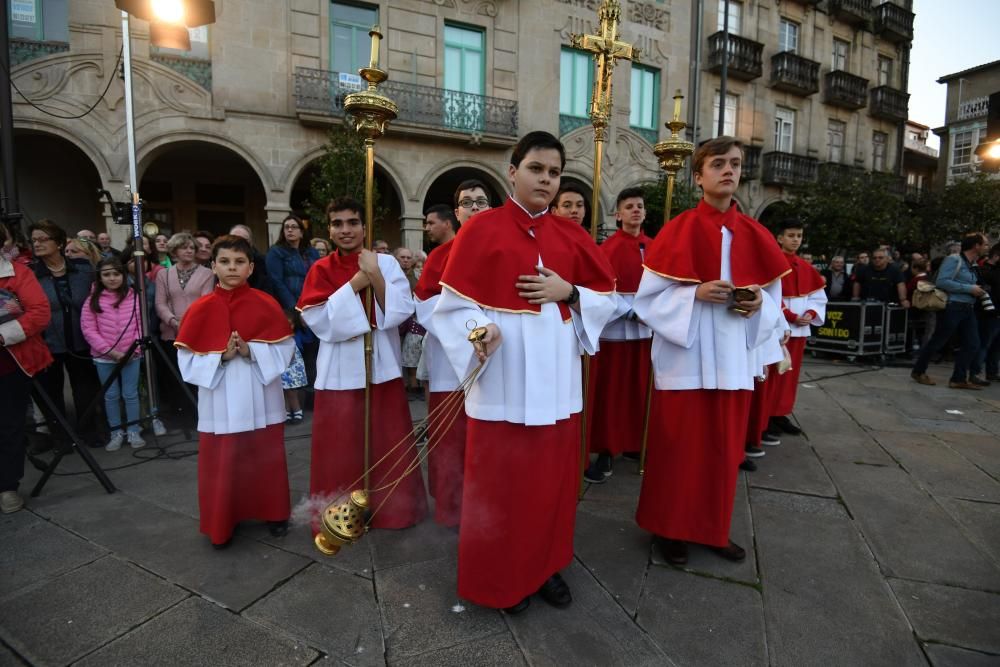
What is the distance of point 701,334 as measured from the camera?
2801 mm

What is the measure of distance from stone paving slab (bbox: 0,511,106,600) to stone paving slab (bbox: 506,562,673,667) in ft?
7.69

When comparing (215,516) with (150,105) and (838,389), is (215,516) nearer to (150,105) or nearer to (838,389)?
(838,389)

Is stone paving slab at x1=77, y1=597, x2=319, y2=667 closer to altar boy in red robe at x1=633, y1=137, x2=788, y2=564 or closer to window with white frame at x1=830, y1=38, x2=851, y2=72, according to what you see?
altar boy in red robe at x1=633, y1=137, x2=788, y2=564

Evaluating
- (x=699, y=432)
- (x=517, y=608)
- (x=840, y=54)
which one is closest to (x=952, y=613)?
(x=699, y=432)

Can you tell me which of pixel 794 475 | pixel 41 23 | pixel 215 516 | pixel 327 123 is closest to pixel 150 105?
pixel 41 23

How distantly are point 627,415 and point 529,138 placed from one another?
7.99 ft

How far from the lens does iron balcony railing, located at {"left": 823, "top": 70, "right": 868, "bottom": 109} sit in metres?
20.1

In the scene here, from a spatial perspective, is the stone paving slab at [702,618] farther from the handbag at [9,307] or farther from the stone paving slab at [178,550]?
the handbag at [9,307]

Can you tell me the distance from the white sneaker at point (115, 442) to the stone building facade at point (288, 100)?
7.92 meters

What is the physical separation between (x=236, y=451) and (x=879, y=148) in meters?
27.3

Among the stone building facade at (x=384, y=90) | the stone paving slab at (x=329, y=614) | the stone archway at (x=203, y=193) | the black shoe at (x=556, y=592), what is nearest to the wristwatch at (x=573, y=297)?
the black shoe at (x=556, y=592)

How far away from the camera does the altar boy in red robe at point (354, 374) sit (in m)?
3.04

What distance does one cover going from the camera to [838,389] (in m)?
7.39

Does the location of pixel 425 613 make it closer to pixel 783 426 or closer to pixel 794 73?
pixel 783 426
